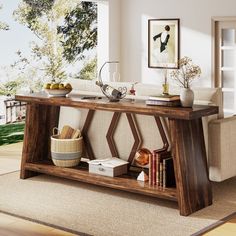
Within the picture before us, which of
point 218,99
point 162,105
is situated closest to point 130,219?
point 162,105

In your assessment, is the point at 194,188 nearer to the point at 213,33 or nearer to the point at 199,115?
the point at 199,115

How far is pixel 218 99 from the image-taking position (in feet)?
17.7

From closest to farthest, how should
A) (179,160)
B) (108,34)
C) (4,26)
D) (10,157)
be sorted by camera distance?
(179,160) < (10,157) < (4,26) < (108,34)

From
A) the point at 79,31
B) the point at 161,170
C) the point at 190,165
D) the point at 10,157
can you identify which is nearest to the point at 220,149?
the point at 190,165

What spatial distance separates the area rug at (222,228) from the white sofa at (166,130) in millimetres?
632

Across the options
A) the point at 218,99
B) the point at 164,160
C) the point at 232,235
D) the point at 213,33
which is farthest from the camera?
the point at 213,33

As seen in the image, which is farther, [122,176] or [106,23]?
[106,23]

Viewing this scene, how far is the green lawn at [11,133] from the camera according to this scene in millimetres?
8477

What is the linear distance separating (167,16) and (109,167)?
4.59m

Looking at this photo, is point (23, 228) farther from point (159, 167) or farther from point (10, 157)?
point (10, 157)

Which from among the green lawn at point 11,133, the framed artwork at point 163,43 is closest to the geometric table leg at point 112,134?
the green lawn at point 11,133

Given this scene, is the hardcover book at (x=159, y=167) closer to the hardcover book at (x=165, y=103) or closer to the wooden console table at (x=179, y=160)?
the wooden console table at (x=179, y=160)

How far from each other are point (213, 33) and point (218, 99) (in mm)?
3749

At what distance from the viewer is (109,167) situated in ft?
17.7
